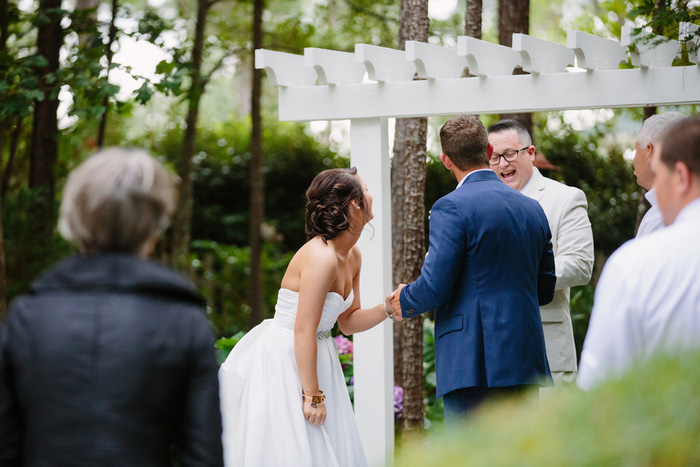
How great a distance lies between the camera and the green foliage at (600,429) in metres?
1.23

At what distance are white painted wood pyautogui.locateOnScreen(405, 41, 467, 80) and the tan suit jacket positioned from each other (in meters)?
0.87

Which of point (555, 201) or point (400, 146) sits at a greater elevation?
point (400, 146)

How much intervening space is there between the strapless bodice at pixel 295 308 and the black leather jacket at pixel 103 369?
1540 millimetres

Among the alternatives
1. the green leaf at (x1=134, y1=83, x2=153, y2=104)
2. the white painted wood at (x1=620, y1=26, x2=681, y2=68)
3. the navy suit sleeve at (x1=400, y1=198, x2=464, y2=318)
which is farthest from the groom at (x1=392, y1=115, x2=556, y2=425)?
the green leaf at (x1=134, y1=83, x2=153, y2=104)

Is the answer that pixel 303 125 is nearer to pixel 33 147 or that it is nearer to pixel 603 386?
pixel 33 147

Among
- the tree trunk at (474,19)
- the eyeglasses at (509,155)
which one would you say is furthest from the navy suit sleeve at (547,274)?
the tree trunk at (474,19)

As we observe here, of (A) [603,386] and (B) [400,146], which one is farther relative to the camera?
(B) [400,146]

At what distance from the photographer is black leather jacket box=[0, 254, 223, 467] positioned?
1.69 m

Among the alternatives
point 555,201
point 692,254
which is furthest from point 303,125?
point 692,254

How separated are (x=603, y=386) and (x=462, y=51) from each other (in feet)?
8.86

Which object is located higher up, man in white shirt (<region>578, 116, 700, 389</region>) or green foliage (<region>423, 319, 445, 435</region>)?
man in white shirt (<region>578, 116, 700, 389</region>)

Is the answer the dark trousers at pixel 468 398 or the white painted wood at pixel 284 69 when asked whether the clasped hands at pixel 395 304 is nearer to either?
the dark trousers at pixel 468 398

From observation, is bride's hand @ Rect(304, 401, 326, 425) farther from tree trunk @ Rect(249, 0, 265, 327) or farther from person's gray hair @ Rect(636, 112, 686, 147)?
tree trunk @ Rect(249, 0, 265, 327)

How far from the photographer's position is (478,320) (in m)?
3.28
